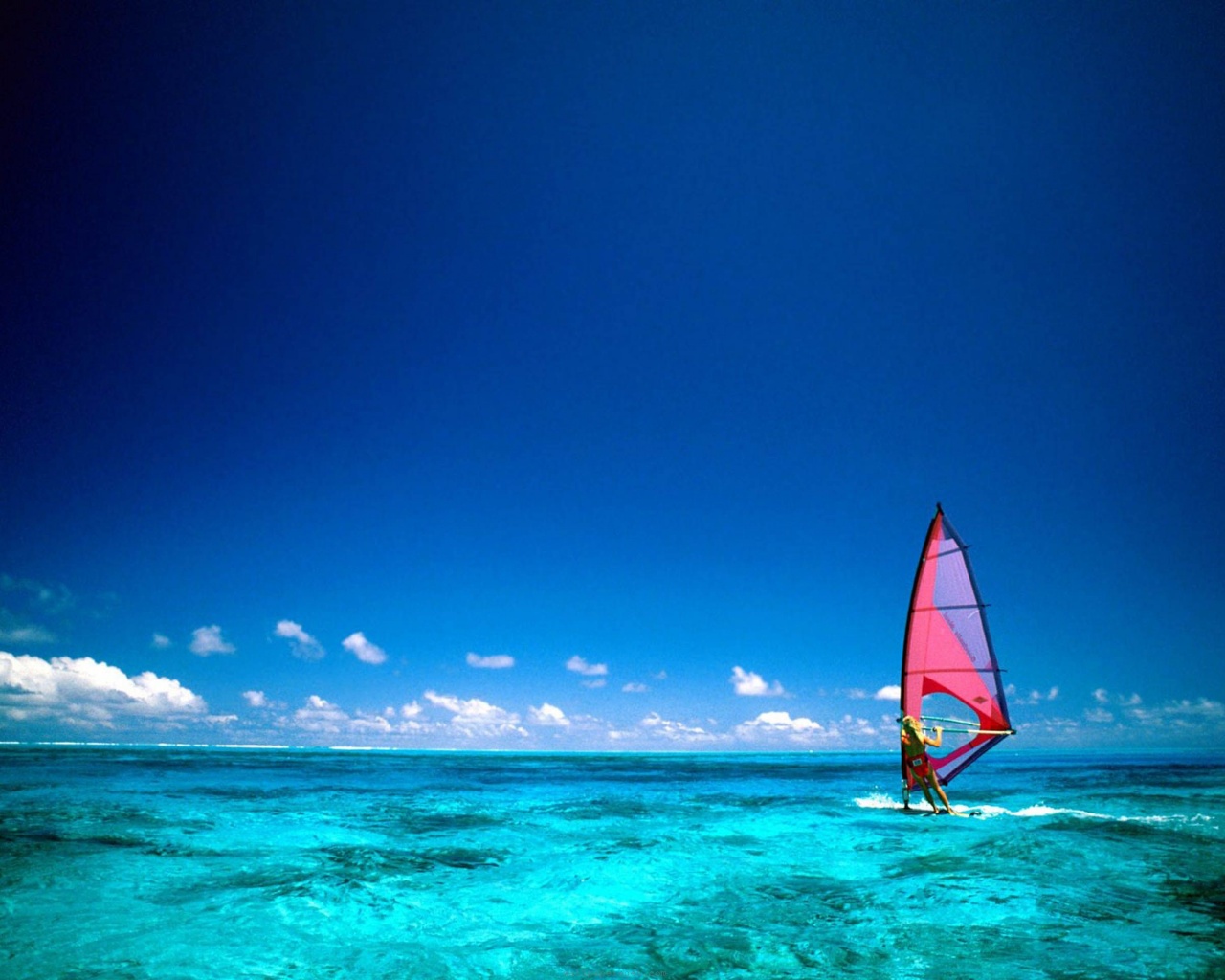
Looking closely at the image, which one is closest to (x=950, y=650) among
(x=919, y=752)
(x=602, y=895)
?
(x=919, y=752)

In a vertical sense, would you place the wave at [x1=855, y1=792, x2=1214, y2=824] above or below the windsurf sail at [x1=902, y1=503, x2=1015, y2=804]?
below

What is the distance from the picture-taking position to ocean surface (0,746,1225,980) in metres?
7.43

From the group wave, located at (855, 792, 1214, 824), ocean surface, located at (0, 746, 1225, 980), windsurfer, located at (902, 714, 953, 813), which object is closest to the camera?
ocean surface, located at (0, 746, 1225, 980)

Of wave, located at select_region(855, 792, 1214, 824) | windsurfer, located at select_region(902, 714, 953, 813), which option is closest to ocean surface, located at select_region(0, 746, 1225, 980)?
wave, located at select_region(855, 792, 1214, 824)

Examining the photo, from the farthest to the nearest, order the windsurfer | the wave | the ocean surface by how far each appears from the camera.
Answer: the wave, the windsurfer, the ocean surface

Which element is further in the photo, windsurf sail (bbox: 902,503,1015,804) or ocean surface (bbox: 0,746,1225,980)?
windsurf sail (bbox: 902,503,1015,804)

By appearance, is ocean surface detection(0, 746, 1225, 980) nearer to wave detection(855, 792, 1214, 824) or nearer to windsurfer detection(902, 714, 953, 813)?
wave detection(855, 792, 1214, 824)

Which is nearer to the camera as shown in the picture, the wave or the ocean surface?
the ocean surface

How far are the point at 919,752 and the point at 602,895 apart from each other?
12501 mm

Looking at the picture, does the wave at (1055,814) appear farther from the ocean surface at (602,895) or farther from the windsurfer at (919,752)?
the windsurfer at (919,752)

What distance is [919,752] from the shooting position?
18703 millimetres

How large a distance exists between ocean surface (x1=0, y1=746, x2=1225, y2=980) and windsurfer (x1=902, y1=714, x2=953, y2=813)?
110cm

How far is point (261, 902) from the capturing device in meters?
9.75

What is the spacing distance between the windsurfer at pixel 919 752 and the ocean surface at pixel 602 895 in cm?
110
